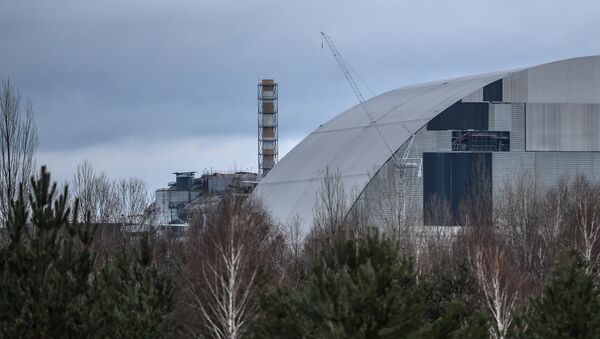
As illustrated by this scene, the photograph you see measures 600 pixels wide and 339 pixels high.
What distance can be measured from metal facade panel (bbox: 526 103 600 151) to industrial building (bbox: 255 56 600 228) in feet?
0.18

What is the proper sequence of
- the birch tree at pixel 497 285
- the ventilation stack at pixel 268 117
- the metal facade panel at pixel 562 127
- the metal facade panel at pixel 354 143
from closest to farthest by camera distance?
the birch tree at pixel 497 285 < the metal facade panel at pixel 354 143 < the metal facade panel at pixel 562 127 < the ventilation stack at pixel 268 117

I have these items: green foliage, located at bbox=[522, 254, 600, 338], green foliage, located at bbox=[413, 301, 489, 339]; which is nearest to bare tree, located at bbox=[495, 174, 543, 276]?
green foliage, located at bbox=[522, 254, 600, 338]

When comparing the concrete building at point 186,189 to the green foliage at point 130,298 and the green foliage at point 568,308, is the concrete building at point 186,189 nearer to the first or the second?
the green foliage at point 130,298

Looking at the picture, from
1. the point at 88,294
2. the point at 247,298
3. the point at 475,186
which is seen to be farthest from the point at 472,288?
the point at 475,186

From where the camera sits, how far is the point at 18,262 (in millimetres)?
30109

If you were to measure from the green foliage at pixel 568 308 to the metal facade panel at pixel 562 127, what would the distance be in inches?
1818

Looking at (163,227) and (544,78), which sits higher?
(544,78)

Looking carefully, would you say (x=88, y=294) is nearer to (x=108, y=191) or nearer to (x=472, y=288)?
(x=472, y=288)

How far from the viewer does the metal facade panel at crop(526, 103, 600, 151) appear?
8038 centimetres

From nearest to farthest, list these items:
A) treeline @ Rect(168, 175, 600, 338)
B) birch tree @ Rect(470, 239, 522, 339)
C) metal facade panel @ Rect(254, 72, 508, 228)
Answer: treeline @ Rect(168, 175, 600, 338)
birch tree @ Rect(470, 239, 522, 339)
metal facade panel @ Rect(254, 72, 508, 228)

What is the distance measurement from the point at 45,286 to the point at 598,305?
12600 mm

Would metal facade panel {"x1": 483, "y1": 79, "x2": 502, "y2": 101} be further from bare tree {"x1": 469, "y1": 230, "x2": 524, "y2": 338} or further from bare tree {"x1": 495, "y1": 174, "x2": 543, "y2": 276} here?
bare tree {"x1": 469, "y1": 230, "x2": 524, "y2": 338}

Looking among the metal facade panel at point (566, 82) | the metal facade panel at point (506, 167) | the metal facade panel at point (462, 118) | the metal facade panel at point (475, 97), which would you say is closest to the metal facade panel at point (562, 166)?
the metal facade panel at point (506, 167)

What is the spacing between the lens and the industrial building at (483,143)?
255 ft
